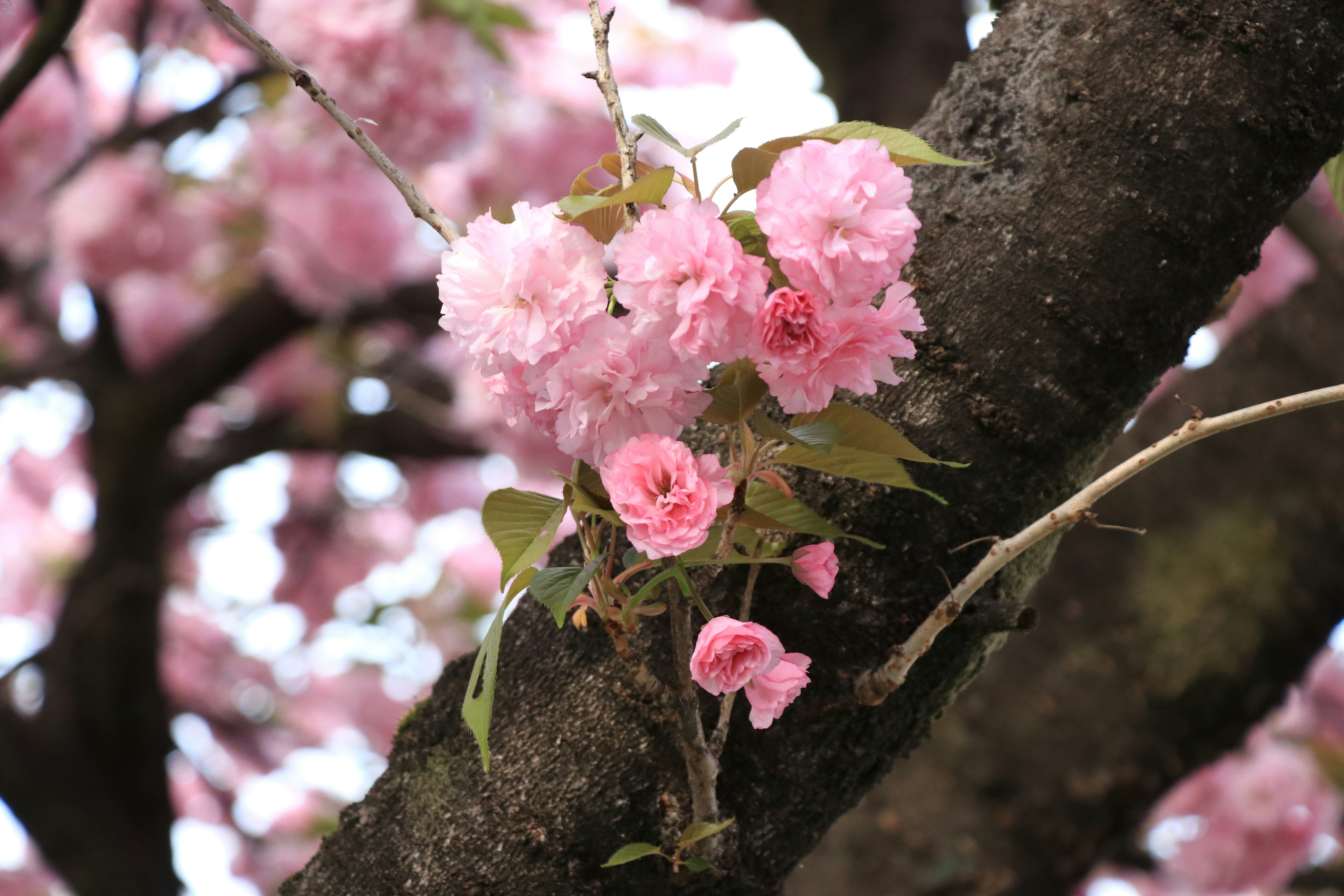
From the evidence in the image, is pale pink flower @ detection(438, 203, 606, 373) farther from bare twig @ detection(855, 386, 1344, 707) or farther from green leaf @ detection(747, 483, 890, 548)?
bare twig @ detection(855, 386, 1344, 707)

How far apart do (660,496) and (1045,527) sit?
0.67 ft

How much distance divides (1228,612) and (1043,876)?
1.34 ft

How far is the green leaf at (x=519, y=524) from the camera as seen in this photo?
45cm

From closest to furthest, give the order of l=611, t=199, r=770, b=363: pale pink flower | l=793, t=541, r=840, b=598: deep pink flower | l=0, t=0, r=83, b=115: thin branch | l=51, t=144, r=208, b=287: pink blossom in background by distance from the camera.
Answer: l=611, t=199, r=770, b=363: pale pink flower, l=793, t=541, r=840, b=598: deep pink flower, l=0, t=0, r=83, b=115: thin branch, l=51, t=144, r=208, b=287: pink blossom in background

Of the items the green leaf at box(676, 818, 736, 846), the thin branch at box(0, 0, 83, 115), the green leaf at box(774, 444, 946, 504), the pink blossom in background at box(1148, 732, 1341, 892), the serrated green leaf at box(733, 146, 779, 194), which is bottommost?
the green leaf at box(676, 818, 736, 846)

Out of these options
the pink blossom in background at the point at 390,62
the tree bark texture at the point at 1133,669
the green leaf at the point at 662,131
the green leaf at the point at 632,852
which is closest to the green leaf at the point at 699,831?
the green leaf at the point at 632,852

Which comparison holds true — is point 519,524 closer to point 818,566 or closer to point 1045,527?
point 818,566

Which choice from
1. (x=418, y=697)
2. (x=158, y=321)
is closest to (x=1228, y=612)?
(x=418, y=697)

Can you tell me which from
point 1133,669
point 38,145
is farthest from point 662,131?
point 38,145

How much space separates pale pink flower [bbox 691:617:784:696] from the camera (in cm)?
43

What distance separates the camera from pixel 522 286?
41 centimetres

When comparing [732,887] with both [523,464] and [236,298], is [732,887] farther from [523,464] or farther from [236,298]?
[236,298]

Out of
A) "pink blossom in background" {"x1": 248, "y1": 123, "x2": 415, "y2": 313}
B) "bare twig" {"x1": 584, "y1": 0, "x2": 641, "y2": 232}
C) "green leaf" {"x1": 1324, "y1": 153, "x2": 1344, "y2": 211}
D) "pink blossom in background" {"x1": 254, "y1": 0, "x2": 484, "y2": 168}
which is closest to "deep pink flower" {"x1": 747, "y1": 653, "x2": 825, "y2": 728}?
"bare twig" {"x1": 584, "y1": 0, "x2": 641, "y2": 232}

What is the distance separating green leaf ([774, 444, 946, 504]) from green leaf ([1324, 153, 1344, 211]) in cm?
41
